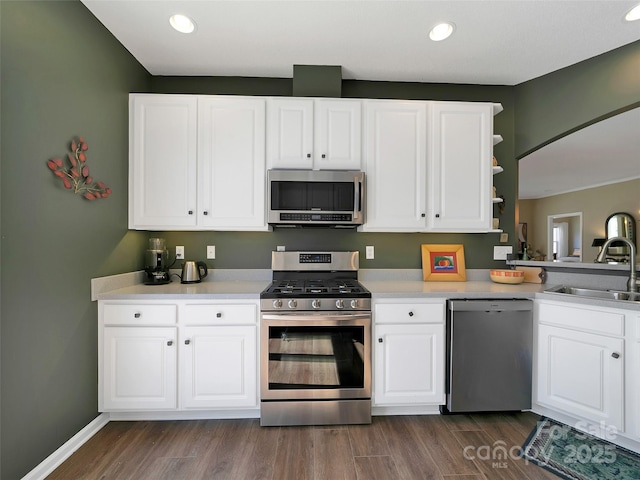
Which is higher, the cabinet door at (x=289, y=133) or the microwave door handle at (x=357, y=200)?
Answer: the cabinet door at (x=289, y=133)

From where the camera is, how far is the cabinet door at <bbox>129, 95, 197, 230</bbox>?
2.24 meters

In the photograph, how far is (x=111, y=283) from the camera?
205cm

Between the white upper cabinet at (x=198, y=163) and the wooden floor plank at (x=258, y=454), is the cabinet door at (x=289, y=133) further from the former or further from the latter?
the wooden floor plank at (x=258, y=454)

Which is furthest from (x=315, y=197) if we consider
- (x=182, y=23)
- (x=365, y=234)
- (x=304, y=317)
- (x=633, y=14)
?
(x=633, y=14)

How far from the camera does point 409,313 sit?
204 centimetres

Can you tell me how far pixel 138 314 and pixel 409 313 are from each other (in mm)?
1851

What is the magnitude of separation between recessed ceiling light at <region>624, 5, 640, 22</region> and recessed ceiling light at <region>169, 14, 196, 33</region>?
2755 millimetres

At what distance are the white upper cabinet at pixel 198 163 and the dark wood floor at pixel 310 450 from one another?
1.43m

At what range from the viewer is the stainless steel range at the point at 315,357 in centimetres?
195

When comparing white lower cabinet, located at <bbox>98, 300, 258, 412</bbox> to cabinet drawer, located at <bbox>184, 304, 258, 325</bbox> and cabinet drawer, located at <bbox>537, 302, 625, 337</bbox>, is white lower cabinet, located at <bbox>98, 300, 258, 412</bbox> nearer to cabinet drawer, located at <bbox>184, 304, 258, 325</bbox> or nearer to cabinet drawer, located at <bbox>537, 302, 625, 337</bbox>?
cabinet drawer, located at <bbox>184, 304, 258, 325</bbox>

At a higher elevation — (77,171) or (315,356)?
(77,171)

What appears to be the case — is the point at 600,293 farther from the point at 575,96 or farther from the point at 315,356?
the point at 315,356

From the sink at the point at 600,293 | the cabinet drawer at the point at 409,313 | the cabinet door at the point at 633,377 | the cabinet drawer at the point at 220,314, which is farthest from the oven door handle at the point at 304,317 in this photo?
the cabinet door at the point at 633,377

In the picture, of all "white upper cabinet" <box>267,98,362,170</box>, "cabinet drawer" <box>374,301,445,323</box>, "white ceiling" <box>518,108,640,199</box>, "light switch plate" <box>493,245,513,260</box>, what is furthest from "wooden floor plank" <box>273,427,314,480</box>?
"white ceiling" <box>518,108,640,199</box>
